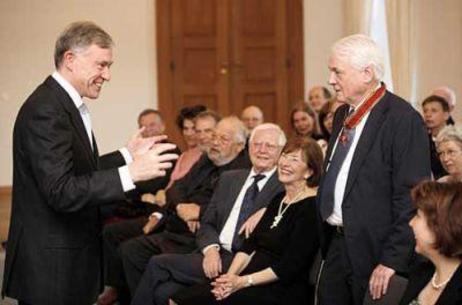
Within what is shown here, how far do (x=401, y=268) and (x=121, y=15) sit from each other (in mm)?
6496

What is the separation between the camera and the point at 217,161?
5.17m

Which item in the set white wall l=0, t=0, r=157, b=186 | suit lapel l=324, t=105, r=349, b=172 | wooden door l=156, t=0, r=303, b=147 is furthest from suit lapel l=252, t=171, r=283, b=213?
white wall l=0, t=0, r=157, b=186

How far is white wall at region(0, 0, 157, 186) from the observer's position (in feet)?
29.0

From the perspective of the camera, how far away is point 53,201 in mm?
2383

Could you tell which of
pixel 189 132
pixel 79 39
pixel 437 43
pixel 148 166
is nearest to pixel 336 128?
pixel 148 166

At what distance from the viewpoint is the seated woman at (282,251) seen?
12.6ft

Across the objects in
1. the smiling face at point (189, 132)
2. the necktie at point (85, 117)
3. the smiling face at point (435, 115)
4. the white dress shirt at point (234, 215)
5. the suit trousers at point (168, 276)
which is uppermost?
the necktie at point (85, 117)

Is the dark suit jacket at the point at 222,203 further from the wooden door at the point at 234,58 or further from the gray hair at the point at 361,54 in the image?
the wooden door at the point at 234,58

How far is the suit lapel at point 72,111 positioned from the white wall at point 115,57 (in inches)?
253

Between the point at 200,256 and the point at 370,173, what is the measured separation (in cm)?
171

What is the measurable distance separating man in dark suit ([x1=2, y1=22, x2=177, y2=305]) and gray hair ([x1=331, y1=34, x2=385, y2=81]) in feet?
2.76

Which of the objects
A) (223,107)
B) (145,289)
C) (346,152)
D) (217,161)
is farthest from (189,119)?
(346,152)

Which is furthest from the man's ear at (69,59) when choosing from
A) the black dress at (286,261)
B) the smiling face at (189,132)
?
the smiling face at (189,132)

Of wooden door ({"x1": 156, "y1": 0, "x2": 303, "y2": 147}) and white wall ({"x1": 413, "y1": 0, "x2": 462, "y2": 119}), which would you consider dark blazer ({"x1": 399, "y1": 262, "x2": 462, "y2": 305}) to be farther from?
wooden door ({"x1": 156, "y1": 0, "x2": 303, "y2": 147})
